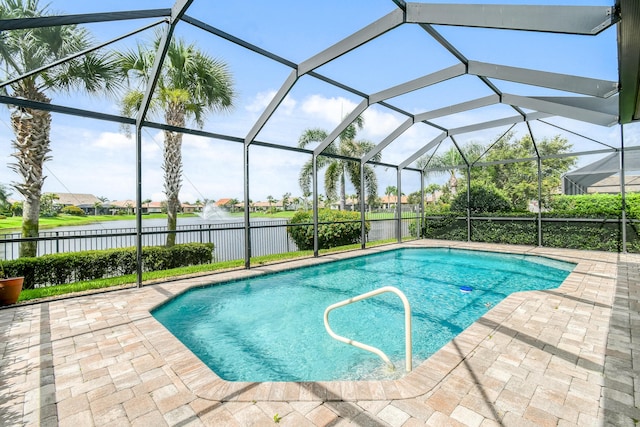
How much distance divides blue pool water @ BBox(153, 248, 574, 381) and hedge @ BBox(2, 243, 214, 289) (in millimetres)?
2381

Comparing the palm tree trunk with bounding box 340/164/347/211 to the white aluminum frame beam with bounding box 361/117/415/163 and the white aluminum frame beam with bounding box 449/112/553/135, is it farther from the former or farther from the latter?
the white aluminum frame beam with bounding box 449/112/553/135

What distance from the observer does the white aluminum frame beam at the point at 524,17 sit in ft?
9.50

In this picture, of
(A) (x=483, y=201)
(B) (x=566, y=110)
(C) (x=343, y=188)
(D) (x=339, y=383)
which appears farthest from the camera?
(C) (x=343, y=188)

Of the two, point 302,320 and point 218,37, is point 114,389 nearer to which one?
point 302,320

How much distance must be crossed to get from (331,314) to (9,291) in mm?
5004

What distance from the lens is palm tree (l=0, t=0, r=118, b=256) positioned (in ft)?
21.2

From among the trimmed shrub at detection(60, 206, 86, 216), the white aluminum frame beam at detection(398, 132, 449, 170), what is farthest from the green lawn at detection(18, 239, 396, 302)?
the trimmed shrub at detection(60, 206, 86, 216)

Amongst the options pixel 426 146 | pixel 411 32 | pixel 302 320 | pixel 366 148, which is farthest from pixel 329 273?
pixel 366 148

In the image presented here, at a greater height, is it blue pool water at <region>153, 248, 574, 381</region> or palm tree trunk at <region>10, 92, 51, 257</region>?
palm tree trunk at <region>10, 92, 51, 257</region>

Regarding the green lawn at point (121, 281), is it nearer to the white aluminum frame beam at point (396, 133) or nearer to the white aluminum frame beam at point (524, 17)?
the white aluminum frame beam at point (396, 133)

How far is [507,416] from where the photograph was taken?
6.54 feet

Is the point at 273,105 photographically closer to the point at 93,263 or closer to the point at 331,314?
the point at 331,314

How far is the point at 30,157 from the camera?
700 cm

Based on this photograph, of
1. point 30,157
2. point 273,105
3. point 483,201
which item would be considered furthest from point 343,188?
point 30,157
